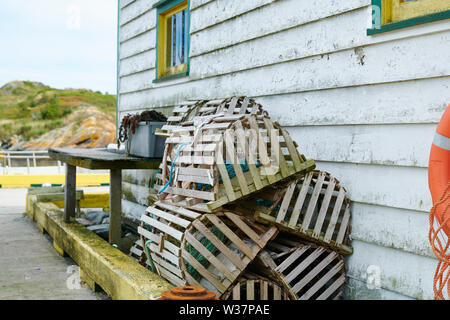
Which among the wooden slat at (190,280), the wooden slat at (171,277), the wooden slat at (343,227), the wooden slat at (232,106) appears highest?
the wooden slat at (232,106)

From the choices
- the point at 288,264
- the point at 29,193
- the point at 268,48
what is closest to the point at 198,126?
the point at 288,264

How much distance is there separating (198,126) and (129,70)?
510cm

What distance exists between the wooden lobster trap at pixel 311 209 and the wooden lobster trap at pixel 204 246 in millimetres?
140

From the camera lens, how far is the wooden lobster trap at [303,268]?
338 centimetres

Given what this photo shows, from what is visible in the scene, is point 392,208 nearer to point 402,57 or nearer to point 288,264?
point 288,264

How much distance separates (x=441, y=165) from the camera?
2.53 meters

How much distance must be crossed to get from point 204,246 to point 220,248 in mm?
129

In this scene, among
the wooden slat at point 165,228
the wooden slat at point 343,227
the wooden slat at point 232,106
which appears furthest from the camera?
the wooden slat at point 232,106

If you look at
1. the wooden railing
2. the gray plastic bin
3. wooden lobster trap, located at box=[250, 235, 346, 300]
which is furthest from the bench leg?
the wooden railing

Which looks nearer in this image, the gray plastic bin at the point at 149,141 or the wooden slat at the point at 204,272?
the wooden slat at the point at 204,272

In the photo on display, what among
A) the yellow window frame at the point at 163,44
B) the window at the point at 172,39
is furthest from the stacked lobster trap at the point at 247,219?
the yellow window frame at the point at 163,44

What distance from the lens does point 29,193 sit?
8844mm

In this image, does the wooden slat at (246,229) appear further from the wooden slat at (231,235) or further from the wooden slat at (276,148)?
the wooden slat at (276,148)

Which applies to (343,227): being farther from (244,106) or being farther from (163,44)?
(163,44)
